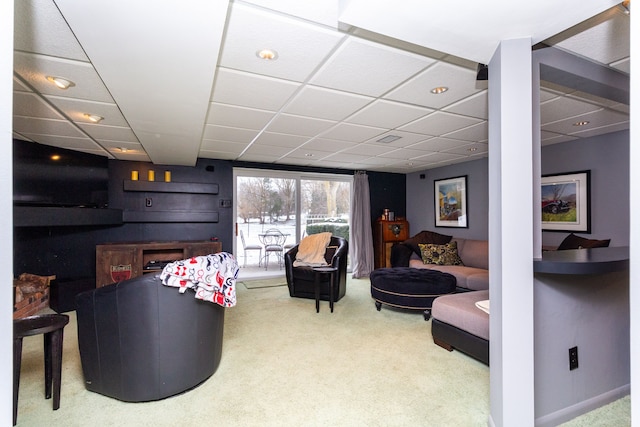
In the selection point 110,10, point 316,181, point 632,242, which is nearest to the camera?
point 632,242

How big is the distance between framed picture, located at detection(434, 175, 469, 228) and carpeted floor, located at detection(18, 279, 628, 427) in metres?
3.03

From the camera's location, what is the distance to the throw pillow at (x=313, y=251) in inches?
178

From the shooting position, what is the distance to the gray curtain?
617 cm

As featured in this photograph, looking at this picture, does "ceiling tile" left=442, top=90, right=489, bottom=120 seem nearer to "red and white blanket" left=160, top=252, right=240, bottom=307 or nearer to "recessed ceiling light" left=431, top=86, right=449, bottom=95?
"recessed ceiling light" left=431, top=86, right=449, bottom=95

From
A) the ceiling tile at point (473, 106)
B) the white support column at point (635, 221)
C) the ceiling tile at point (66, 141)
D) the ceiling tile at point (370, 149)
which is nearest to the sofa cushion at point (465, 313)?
the white support column at point (635, 221)

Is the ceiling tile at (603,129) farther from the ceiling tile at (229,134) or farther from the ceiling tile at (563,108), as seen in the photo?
the ceiling tile at (229,134)

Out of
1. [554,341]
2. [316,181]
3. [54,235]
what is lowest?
[554,341]

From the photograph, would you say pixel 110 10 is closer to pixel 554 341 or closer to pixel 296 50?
pixel 296 50

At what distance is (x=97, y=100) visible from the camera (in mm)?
2453

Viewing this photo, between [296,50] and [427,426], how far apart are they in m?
2.41

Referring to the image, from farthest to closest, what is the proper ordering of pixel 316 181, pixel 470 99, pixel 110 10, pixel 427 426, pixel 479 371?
pixel 316 181
pixel 470 99
pixel 479 371
pixel 427 426
pixel 110 10

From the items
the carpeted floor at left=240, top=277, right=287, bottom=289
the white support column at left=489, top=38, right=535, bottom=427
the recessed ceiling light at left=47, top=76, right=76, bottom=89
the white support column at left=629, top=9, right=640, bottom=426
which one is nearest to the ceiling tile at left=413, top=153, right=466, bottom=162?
the carpeted floor at left=240, top=277, right=287, bottom=289

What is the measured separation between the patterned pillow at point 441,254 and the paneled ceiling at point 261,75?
1.81 meters

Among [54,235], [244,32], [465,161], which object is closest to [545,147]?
[465,161]
